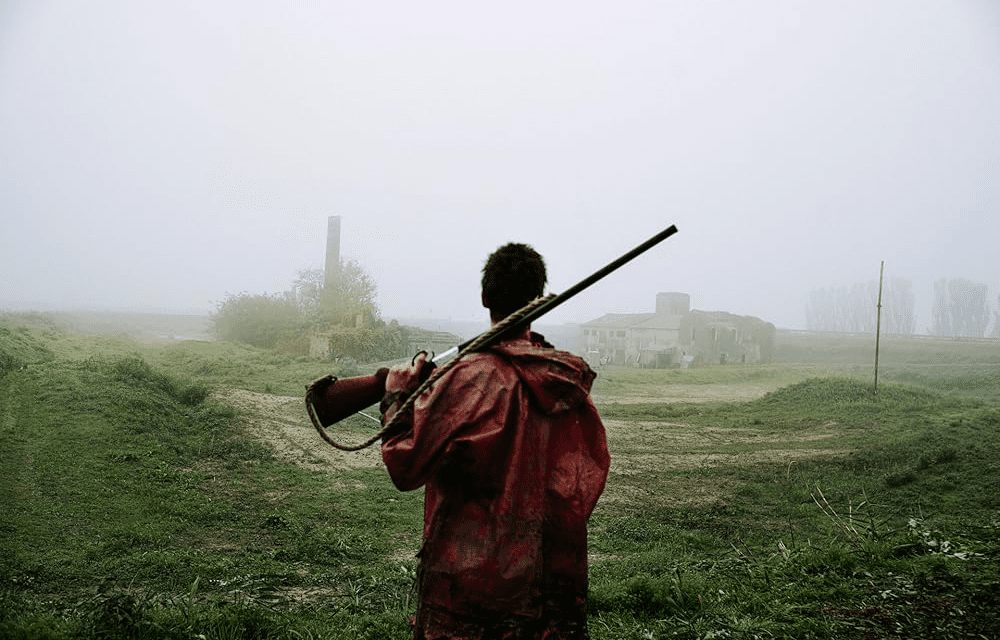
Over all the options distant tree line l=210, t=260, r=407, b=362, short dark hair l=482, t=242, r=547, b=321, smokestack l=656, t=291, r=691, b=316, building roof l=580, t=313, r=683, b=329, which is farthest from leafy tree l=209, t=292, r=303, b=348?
short dark hair l=482, t=242, r=547, b=321

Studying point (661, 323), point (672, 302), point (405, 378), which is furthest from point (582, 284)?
point (672, 302)

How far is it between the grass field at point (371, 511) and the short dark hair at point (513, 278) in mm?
3208

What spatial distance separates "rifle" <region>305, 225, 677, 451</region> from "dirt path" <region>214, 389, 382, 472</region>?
9.01 m

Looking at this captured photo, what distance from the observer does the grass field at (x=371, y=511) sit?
14.2ft

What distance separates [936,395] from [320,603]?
1544cm

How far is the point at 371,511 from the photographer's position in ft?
27.3

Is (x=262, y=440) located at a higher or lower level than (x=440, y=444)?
lower

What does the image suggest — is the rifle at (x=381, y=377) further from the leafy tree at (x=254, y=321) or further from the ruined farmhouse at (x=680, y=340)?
the ruined farmhouse at (x=680, y=340)

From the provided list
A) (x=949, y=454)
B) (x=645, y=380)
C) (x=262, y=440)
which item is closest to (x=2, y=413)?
(x=262, y=440)

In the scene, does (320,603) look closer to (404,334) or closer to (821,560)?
(821,560)

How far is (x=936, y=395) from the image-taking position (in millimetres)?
15031

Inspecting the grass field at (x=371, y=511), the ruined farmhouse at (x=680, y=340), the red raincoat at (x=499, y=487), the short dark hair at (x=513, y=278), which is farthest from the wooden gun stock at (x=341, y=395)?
the ruined farmhouse at (x=680, y=340)

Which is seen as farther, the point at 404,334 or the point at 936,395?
the point at 404,334

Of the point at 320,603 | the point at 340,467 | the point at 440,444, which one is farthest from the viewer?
the point at 340,467
